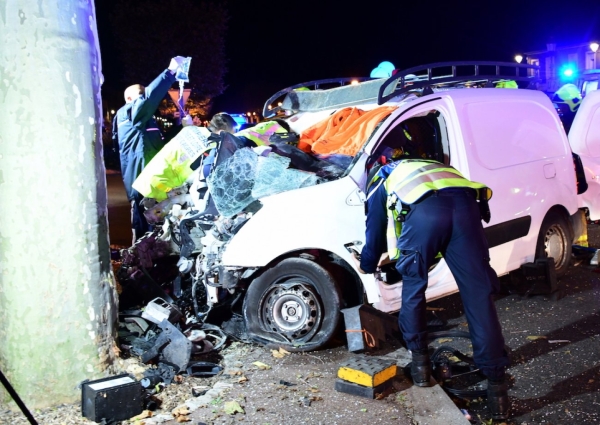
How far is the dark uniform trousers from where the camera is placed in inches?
158

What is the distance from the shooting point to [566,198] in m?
6.75

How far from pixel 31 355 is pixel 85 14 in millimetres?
2072

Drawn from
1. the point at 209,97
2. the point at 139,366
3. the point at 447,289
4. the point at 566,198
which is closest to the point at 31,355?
the point at 139,366

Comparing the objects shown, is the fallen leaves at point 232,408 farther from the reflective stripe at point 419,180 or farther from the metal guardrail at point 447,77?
the metal guardrail at point 447,77

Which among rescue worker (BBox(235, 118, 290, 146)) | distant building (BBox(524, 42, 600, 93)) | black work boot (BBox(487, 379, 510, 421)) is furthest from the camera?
distant building (BBox(524, 42, 600, 93))

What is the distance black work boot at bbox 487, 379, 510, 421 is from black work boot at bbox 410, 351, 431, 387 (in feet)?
1.44

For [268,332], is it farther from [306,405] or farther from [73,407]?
[73,407]

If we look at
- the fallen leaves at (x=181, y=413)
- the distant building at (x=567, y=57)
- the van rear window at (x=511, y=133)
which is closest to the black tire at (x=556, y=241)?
the van rear window at (x=511, y=133)

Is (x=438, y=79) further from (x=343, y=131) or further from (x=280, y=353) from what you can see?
(x=280, y=353)

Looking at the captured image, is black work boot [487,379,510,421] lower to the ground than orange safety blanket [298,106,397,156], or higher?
lower

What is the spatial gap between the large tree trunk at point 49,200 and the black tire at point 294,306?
131cm

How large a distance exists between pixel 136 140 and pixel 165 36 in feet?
93.6

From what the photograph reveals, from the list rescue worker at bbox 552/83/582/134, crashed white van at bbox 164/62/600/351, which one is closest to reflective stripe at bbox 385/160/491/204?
crashed white van at bbox 164/62/600/351

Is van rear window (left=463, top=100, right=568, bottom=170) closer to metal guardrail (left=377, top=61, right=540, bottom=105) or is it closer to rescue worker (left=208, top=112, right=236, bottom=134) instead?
metal guardrail (left=377, top=61, right=540, bottom=105)
